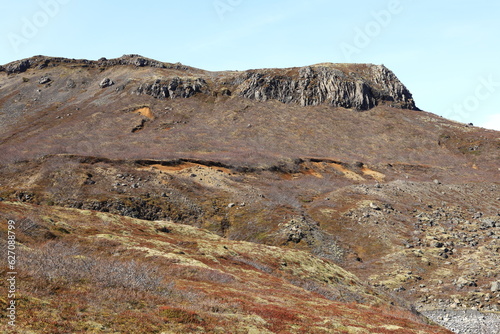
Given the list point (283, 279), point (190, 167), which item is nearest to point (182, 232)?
point (283, 279)

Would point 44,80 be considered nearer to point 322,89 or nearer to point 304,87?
point 304,87

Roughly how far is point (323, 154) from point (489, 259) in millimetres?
56073

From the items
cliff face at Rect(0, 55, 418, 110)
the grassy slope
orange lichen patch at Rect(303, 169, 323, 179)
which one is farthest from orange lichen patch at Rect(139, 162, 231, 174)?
cliff face at Rect(0, 55, 418, 110)

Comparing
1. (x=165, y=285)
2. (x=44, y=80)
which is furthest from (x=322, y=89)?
(x=165, y=285)

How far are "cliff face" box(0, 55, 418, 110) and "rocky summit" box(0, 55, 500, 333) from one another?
0.63 meters

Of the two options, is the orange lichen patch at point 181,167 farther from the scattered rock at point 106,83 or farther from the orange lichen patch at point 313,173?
the scattered rock at point 106,83

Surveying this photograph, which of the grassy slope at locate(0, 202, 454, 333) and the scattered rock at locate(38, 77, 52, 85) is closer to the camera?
the grassy slope at locate(0, 202, 454, 333)

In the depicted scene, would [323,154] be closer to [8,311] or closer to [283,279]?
[283,279]

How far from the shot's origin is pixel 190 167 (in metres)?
64.2

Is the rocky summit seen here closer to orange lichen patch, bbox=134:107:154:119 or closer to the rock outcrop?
the rock outcrop

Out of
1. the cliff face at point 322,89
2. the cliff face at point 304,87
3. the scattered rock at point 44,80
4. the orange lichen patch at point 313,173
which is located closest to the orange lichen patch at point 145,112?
the cliff face at point 304,87

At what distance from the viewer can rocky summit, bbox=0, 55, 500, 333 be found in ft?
50.3

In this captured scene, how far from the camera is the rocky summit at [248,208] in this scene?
1534 centimetres

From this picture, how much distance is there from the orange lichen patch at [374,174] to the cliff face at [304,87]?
4630 centimetres
